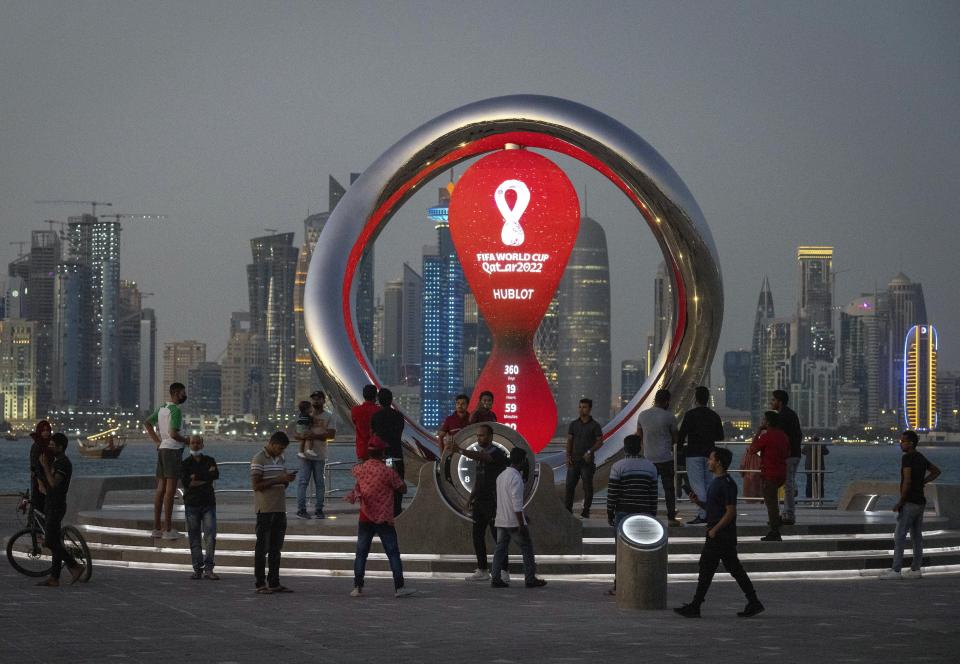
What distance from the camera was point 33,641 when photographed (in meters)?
10.7

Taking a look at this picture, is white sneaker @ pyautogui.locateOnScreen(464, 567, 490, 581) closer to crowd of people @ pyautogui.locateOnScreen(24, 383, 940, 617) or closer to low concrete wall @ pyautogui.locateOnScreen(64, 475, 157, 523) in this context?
crowd of people @ pyautogui.locateOnScreen(24, 383, 940, 617)

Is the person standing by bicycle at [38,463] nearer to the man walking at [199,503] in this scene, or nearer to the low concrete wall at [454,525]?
the man walking at [199,503]

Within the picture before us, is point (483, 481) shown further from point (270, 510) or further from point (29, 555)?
point (29, 555)

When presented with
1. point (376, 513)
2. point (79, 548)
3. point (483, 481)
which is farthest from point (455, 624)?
point (79, 548)

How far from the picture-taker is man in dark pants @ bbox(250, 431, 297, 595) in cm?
1384

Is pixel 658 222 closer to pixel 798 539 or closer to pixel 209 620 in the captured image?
pixel 798 539

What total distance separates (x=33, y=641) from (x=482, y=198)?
11.8m

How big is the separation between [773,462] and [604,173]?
6.65m

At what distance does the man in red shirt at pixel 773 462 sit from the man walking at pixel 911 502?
1.16 meters

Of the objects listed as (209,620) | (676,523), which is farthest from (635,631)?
(676,523)

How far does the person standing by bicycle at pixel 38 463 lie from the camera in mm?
14516

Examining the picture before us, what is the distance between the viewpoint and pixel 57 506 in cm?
1432

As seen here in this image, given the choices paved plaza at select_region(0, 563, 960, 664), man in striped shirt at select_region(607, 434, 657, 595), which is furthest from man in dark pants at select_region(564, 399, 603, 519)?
man in striped shirt at select_region(607, 434, 657, 595)

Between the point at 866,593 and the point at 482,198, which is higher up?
the point at 482,198
